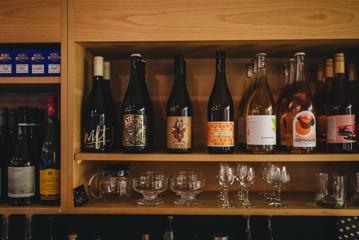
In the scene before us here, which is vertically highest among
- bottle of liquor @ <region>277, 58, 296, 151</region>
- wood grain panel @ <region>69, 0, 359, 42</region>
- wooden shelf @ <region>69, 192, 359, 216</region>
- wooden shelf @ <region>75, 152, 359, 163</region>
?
wood grain panel @ <region>69, 0, 359, 42</region>

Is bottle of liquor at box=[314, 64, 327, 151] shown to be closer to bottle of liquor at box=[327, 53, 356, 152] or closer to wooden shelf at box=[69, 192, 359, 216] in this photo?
bottle of liquor at box=[327, 53, 356, 152]

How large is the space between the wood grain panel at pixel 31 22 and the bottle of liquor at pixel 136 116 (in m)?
0.27

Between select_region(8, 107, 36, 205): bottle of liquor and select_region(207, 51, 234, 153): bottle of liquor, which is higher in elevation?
select_region(207, 51, 234, 153): bottle of liquor

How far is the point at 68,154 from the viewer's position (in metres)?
0.97

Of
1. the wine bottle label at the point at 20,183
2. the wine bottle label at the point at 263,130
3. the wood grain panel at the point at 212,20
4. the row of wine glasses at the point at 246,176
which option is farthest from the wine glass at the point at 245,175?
the wine bottle label at the point at 20,183

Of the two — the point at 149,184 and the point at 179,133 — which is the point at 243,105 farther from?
the point at 149,184

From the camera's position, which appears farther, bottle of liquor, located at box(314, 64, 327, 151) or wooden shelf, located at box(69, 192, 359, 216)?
bottle of liquor, located at box(314, 64, 327, 151)

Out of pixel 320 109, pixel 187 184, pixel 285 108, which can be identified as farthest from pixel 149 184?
pixel 320 109

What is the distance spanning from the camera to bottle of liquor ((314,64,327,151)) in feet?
3.46

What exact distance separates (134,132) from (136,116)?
0.18 ft

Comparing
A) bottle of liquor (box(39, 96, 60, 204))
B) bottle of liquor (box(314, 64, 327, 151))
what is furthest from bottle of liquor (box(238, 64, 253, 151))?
bottle of liquor (box(39, 96, 60, 204))

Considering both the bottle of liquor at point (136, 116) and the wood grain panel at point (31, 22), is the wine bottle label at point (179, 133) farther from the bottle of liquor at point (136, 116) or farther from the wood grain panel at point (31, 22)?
the wood grain panel at point (31, 22)

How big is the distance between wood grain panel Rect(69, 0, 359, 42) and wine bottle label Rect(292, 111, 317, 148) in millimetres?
256

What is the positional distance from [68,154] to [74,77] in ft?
0.82
